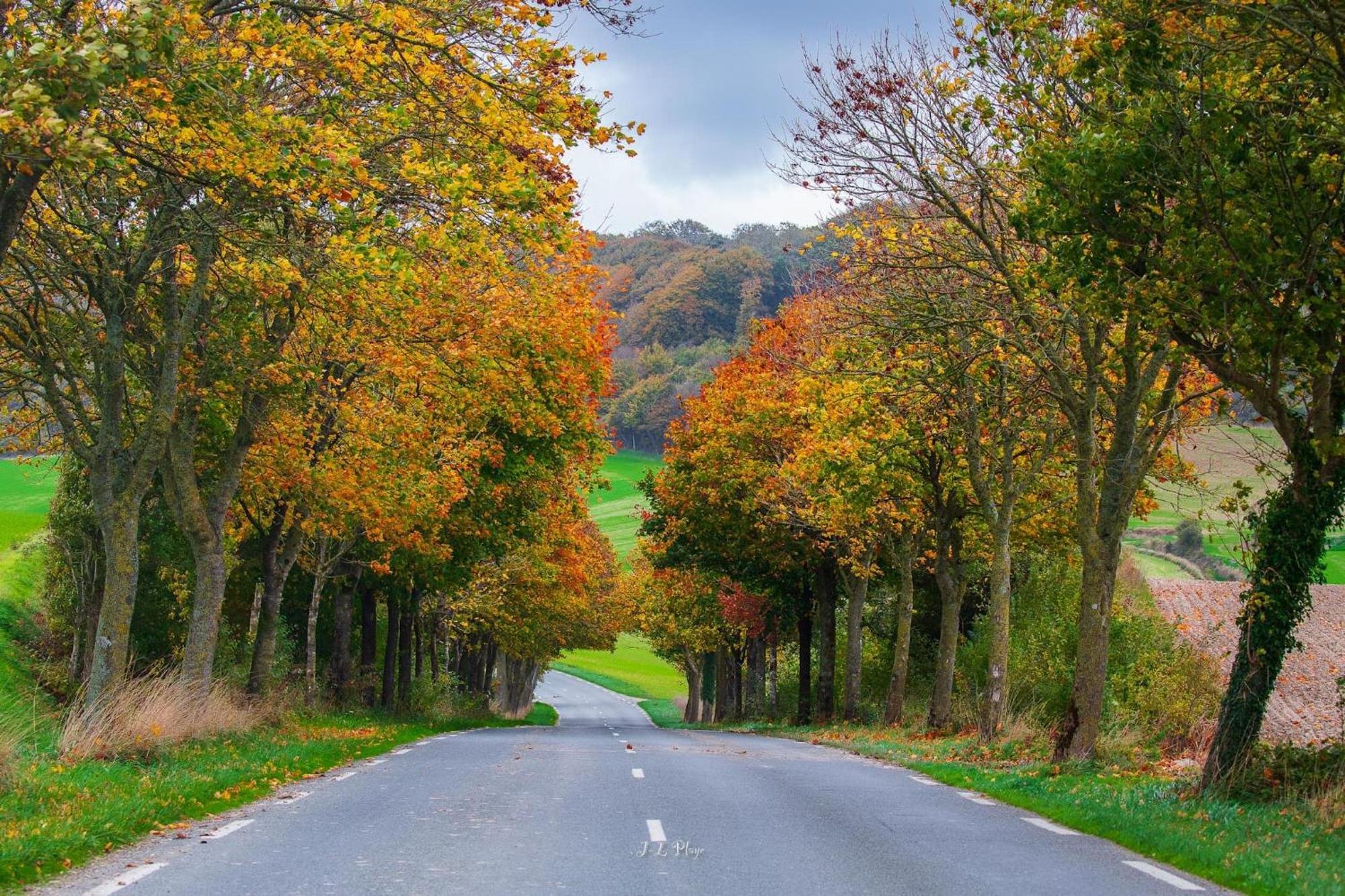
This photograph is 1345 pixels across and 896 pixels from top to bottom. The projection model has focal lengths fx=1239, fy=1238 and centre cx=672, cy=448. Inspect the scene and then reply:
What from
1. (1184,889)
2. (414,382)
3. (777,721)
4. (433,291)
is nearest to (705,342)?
(777,721)

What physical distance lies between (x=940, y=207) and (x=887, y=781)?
759cm

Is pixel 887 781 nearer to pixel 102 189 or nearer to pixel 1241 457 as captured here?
pixel 1241 457

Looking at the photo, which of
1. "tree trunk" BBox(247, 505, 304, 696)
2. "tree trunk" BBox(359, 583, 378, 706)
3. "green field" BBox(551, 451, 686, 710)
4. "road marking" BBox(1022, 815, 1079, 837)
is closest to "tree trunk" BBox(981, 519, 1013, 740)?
"road marking" BBox(1022, 815, 1079, 837)

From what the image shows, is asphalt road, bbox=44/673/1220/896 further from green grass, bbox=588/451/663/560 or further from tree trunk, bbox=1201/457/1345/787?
green grass, bbox=588/451/663/560

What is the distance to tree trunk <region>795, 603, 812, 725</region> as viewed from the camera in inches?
1511

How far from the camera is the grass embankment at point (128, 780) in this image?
27.5 ft

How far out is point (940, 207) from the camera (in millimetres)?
16406

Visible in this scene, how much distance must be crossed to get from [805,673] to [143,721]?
27.1 meters

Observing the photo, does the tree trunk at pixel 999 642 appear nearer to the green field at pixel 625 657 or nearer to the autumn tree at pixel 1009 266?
the autumn tree at pixel 1009 266

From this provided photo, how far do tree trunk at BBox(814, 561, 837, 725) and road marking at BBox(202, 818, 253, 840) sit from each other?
88.3 ft

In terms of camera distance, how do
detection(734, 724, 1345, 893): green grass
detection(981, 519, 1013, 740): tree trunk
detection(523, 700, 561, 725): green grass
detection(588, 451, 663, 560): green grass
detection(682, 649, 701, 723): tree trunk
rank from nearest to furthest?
detection(734, 724, 1345, 893): green grass
detection(981, 519, 1013, 740): tree trunk
detection(523, 700, 561, 725): green grass
detection(682, 649, 701, 723): tree trunk
detection(588, 451, 663, 560): green grass

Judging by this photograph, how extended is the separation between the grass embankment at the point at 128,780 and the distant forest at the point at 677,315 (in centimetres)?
6482

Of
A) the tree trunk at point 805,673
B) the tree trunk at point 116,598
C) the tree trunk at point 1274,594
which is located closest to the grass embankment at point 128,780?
the tree trunk at point 116,598

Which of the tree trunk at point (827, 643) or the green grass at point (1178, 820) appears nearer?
the green grass at point (1178, 820)
